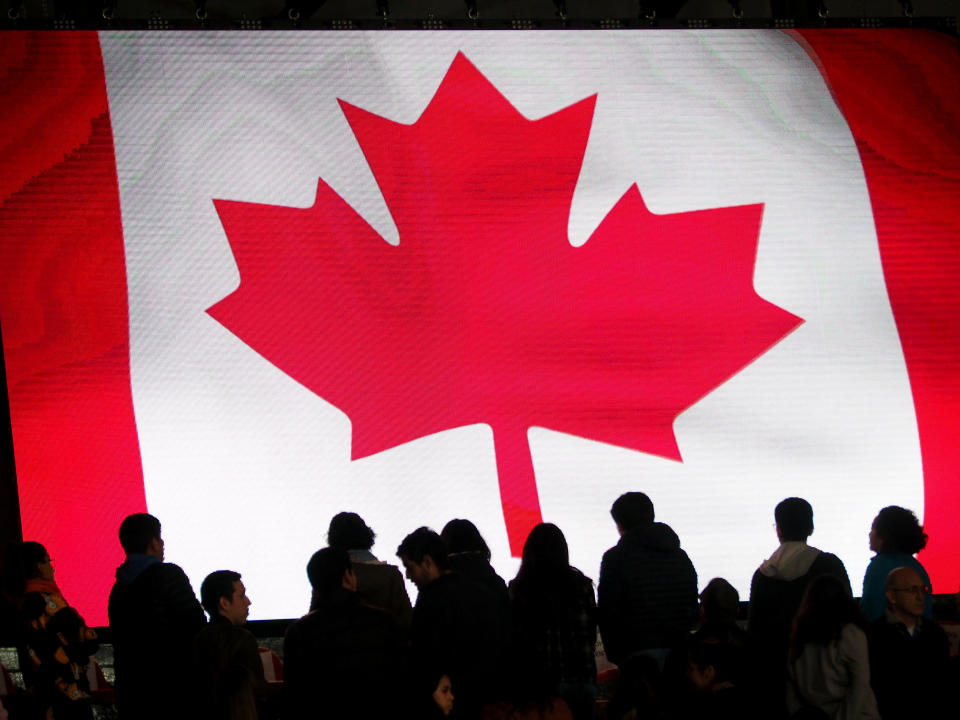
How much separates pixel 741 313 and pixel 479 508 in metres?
1.24

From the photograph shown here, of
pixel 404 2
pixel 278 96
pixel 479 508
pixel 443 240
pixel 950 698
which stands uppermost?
pixel 404 2

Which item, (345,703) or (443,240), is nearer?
(345,703)

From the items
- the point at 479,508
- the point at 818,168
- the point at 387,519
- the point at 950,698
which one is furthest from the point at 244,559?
the point at 818,168

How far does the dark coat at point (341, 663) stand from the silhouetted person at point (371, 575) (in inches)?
20.0

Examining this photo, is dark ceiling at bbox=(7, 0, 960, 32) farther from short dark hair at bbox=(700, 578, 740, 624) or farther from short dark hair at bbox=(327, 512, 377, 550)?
short dark hair at bbox=(700, 578, 740, 624)

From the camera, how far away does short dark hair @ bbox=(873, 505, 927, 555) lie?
282 centimetres

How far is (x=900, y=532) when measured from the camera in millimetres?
2822

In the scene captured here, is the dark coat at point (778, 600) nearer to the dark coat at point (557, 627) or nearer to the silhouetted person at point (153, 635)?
the dark coat at point (557, 627)

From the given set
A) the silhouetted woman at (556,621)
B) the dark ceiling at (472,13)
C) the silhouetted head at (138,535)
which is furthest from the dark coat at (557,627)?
the dark ceiling at (472,13)

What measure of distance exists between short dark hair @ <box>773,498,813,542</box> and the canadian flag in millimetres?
1091

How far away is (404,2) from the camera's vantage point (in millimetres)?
4555

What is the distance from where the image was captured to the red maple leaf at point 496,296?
3965 mm

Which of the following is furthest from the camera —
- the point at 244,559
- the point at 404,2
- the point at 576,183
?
the point at 404,2

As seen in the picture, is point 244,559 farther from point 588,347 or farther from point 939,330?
point 939,330
